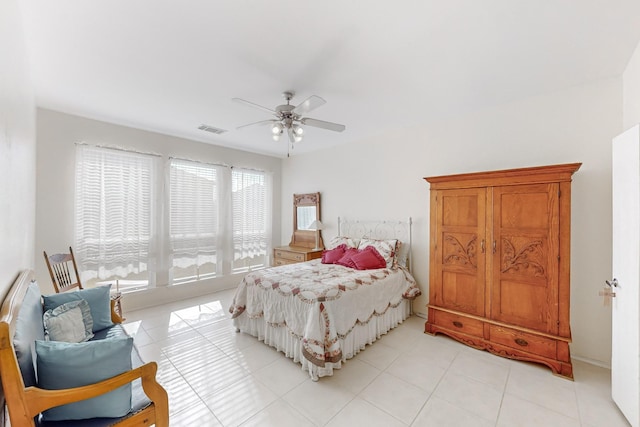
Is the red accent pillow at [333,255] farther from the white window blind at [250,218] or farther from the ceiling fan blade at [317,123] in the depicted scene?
the white window blind at [250,218]

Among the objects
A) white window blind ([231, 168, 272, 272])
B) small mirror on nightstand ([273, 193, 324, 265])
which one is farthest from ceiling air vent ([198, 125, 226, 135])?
small mirror on nightstand ([273, 193, 324, 265])

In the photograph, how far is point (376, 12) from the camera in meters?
1.67

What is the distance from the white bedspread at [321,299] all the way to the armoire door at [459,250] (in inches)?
22.2

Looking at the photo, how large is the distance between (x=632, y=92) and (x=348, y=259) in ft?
10.4

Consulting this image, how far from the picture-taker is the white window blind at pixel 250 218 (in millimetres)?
5078

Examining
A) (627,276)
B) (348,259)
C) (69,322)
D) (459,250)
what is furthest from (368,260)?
(69,322)

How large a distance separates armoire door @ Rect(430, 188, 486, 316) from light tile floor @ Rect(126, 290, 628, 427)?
52 centimetres

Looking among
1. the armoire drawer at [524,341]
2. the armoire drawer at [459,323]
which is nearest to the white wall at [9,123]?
the armoire drawer at [459,323]

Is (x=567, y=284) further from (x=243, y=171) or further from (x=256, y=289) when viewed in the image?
(x=243, y=171)

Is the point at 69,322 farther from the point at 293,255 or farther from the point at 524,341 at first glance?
the point at 524,341

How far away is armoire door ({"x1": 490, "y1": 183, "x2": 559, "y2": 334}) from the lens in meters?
2.39

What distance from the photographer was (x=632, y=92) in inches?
85.7

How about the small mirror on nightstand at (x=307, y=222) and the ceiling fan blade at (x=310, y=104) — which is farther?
the small mirror on nightstand at (x=307, y=222)

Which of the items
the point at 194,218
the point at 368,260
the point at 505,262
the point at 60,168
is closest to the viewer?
the point at 505,262
